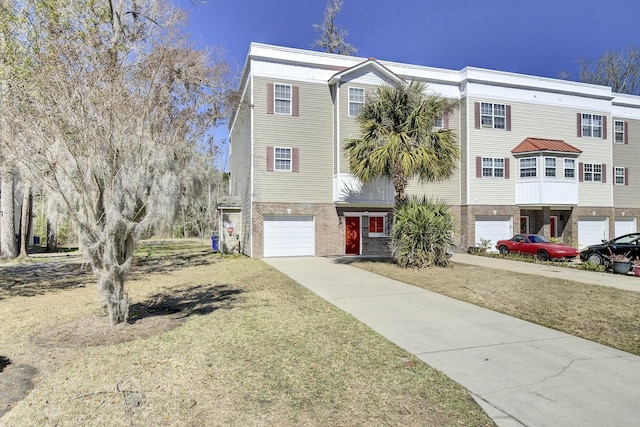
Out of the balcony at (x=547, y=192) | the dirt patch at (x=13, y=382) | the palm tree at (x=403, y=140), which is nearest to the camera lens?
the dirt patch at (x=13, y=382)

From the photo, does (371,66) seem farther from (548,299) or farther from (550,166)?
(548,299)

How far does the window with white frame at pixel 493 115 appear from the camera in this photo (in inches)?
827

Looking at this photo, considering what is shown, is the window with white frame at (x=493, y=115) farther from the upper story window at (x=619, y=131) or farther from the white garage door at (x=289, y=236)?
the white garage door at (x=289, y=236)

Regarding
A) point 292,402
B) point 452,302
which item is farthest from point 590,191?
point 292,402

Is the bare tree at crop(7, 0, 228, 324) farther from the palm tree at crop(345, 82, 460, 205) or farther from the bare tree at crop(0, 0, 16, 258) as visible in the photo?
the palm tree at crop(345, 82, 460, 205)

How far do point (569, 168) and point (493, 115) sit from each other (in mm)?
5345

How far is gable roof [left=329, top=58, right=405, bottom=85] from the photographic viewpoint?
1808cm

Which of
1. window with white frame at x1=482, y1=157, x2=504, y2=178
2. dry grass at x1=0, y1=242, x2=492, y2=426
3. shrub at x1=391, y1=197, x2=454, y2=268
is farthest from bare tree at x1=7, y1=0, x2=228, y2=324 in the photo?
window with white frame at x1=482, y1=157, x2=504, y2=178

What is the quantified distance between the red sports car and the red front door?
7506 mm

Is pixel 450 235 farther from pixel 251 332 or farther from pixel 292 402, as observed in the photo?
pixel 292 402

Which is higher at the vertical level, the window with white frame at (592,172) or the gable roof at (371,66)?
the gable roof at (371,66)

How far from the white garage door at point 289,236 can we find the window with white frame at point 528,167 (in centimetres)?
1285

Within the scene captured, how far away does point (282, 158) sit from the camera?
17.9m

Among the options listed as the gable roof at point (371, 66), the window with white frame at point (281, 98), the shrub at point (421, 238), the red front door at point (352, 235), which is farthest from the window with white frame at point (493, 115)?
the window with white frame at point (281, 98)
